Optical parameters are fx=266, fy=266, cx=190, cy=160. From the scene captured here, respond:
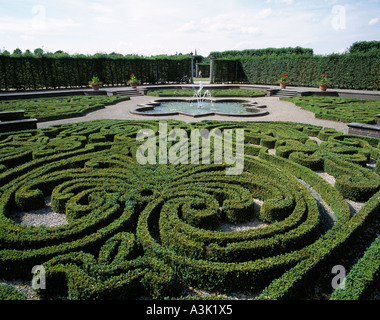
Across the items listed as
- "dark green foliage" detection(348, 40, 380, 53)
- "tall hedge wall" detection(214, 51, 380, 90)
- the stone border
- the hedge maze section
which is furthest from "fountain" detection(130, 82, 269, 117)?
"dark green foliage" detection(348, 40, 380, 53)

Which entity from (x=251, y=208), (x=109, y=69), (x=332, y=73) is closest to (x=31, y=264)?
(x=251, y=208)

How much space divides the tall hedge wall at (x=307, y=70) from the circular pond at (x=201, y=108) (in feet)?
40.0

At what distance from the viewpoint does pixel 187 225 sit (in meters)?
3.71

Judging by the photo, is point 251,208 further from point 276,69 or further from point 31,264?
point 276,69

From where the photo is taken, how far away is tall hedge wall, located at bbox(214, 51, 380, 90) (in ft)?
77.0

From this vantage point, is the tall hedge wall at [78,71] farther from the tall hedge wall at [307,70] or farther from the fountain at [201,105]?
the fountain at [201,105]

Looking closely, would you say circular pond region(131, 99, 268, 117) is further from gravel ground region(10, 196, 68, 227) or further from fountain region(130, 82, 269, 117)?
gravel ground region(10, 196, 68, 227)

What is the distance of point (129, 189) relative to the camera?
4785 mm

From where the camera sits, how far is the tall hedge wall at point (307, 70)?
77.0 feet

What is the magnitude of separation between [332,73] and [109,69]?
21.9 meters

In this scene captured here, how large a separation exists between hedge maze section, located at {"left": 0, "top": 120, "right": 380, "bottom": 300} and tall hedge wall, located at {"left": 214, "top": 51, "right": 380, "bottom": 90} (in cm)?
2110

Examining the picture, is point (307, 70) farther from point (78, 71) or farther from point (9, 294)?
point (9, 294)

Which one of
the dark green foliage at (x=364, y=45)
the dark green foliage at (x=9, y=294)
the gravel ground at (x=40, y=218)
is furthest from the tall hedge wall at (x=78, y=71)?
the dark green foliage at (x=364, y=45)

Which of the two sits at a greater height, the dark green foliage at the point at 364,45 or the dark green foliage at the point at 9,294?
the dark green foliage at the point at 364,45
